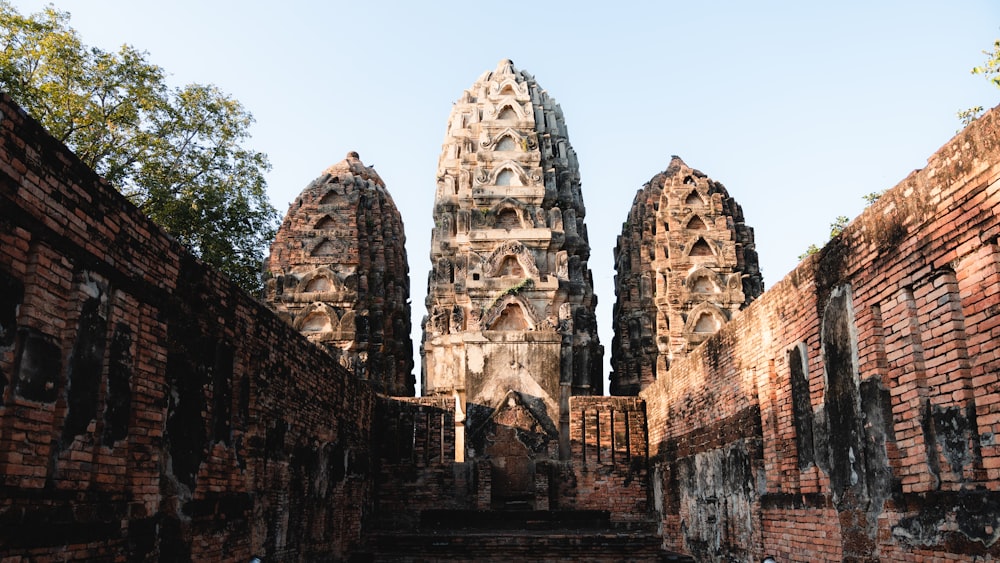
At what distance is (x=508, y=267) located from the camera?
22062mm

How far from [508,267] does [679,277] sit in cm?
563

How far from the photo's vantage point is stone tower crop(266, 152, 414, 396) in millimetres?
25484

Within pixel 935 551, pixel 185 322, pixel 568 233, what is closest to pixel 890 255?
pixel 935 551

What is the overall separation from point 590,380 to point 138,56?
1174 centimetres

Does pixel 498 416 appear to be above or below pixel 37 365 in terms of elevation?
above

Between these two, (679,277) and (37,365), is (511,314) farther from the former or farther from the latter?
(37,365)

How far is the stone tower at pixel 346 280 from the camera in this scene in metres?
25.5

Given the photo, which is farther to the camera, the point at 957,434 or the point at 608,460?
the point at 608,460

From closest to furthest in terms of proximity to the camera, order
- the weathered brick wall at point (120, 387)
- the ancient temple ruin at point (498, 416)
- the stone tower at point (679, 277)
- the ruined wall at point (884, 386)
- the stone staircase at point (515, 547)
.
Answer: the weathered brick wall at point (120, 387)
the ancient temple ruin at point (498, 416)
the ruined wall at point (884, 386)
the stone staircase at point (515, 547)
the stone tower at point (679, 277)

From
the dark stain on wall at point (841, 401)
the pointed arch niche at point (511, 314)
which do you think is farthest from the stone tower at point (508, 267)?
the dark stain on wall at point (841, 401)

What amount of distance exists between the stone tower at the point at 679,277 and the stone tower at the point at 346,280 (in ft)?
22.7

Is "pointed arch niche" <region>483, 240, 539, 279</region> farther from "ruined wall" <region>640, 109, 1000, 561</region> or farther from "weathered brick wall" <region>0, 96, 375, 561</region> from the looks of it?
"weathered brick wall" <region>0, 96, 375, 561</region>

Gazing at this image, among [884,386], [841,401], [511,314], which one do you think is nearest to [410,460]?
[511,314]

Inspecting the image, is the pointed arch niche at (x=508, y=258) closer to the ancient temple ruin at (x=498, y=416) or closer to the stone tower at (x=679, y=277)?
the ancient temple ruin at (x=498, y=416)
